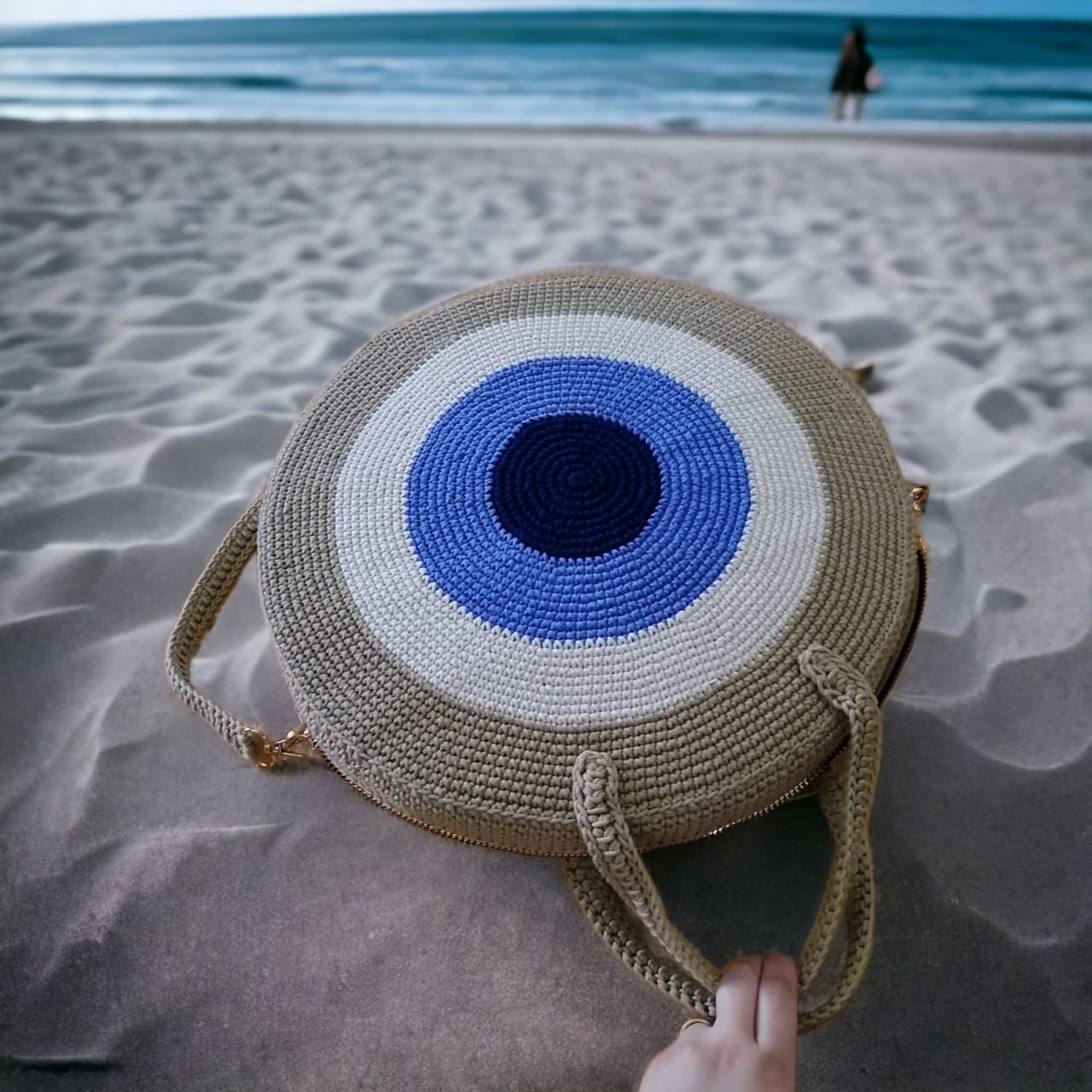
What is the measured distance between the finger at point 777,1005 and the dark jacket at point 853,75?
308cm

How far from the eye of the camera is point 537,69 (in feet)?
14.1

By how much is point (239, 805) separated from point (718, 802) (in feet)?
1.60

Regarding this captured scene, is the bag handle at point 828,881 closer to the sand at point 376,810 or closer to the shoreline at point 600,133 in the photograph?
the sand at point 376,810

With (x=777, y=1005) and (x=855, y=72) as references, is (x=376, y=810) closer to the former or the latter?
(x=777, y=1005)

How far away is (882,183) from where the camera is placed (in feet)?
6.70

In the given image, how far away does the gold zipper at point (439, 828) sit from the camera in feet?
2.11

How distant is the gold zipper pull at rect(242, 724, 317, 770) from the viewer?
2.33ft

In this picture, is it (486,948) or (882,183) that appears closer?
(486,948)

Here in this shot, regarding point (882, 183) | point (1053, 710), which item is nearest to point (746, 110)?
point (882, 183)

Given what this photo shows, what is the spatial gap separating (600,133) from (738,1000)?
240cm

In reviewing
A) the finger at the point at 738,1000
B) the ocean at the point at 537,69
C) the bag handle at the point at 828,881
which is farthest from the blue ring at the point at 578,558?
the ocean at the point at 537,69

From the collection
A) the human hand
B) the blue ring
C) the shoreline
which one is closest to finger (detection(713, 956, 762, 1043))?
the human hand

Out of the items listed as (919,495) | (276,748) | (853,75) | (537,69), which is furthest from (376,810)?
(537,69)

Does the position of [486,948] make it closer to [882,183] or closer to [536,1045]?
[536,1045]
